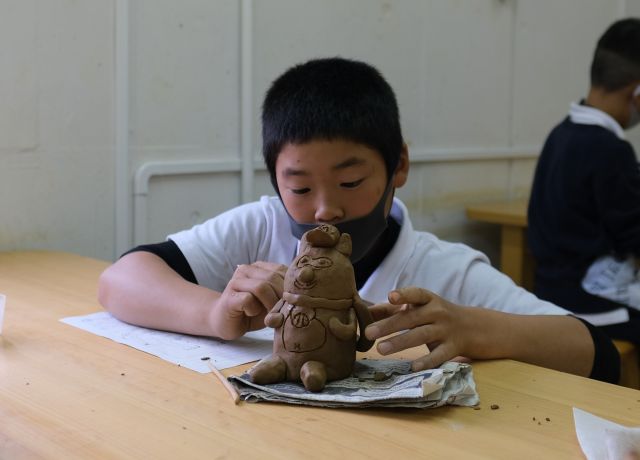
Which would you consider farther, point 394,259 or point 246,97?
point 246,97

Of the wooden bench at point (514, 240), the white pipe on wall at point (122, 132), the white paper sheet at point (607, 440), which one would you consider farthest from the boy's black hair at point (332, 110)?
the wooden bench at point (514, 240)

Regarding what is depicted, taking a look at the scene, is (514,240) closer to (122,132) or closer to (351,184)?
(122,132)

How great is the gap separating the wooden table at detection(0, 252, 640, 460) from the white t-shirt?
0.80ft

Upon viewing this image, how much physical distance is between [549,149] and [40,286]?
4.95 ft

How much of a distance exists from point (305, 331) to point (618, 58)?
72.2 inches

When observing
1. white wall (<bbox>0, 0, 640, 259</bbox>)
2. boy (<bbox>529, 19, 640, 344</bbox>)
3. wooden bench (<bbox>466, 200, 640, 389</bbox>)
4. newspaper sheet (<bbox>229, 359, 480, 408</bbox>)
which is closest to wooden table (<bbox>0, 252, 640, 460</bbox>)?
newspaper sheet (<bbox>229, 359, 480, 408</bbox>)

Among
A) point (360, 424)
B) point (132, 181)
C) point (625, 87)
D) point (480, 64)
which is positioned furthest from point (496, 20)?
point (360, 424)

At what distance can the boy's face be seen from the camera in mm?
1093

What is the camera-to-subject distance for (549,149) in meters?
2.24

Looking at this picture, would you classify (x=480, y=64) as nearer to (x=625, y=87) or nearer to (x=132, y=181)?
(x=625, y=87)

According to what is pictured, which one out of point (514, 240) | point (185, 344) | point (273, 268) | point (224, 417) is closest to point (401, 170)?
point (273, 268)

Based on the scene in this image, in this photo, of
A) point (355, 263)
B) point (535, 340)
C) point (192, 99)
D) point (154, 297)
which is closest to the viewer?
point (535, 340)

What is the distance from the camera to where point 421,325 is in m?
0.96

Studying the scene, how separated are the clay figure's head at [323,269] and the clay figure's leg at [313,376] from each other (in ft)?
0.26
